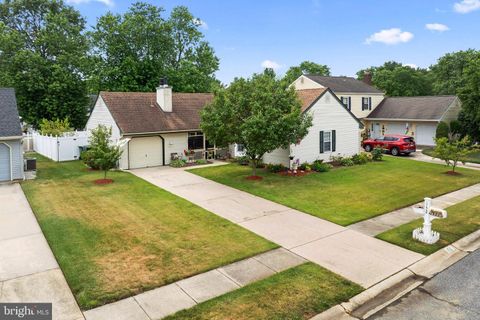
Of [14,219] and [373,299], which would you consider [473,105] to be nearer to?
[373,299]

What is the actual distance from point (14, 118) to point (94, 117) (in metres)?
7.37

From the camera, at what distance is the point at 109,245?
9.39 metres

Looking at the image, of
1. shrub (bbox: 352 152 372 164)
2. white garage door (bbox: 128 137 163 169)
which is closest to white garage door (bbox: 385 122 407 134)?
shrub (bbox: 352 152 372 164)

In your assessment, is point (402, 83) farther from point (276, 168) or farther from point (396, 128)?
point (276, 168)

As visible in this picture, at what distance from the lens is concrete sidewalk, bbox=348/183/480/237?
1079cm

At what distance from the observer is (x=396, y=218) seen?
11836mm

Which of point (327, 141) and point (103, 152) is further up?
point (327, 141)

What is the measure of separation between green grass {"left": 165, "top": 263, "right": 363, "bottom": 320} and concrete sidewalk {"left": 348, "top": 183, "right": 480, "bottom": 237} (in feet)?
11.6

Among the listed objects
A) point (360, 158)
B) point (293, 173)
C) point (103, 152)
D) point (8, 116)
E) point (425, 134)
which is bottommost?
point (293, 173)

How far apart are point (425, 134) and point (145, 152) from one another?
2587 centimetres

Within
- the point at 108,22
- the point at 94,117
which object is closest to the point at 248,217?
the point at 94,117

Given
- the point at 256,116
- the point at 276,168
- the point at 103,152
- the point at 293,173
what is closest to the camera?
the point at 256,116

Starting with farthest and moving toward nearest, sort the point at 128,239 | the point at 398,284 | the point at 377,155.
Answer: the point at 377,155 < the point at 128,239 < the point at 398,284

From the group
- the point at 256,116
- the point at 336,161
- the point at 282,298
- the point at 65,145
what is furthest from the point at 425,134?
the point at 282,298
